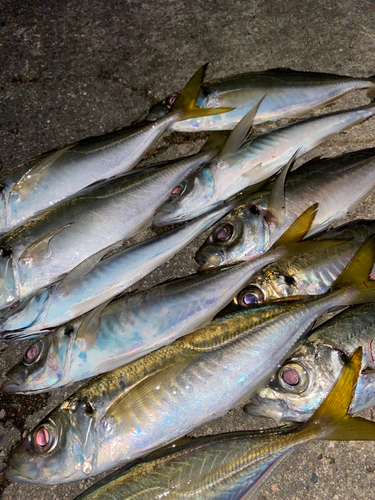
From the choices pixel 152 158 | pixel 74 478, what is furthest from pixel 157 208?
pixel 74 478

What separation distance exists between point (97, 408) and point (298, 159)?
1.90 metres

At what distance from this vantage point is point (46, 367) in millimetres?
1934

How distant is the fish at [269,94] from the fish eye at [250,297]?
41.3 inches

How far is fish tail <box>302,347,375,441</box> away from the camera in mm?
1823

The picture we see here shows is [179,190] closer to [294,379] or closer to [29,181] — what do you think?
[29,181]

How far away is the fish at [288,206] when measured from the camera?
83.9 inches

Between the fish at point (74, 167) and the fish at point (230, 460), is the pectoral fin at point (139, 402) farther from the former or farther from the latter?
the fish at point (74, 167)

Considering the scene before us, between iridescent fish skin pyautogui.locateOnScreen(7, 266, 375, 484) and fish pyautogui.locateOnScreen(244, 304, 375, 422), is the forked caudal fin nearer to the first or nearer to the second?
iridescent fish skin pyautogui.locateOnScreen(7, 266, 375, 484)

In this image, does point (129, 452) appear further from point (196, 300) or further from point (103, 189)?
point (103, 189)

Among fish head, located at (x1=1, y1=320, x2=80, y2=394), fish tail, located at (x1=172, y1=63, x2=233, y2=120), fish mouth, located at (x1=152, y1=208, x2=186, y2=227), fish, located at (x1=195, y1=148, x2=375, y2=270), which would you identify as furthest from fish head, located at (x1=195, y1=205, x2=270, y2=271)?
fish head, located at (x1=1, y1=320, x2=80, y2=394)

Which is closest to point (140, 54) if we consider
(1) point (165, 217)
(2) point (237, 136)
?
(2) point (237, 136)

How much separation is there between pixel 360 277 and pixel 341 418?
0.69 m

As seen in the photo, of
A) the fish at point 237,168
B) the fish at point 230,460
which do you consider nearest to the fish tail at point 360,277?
the fish at point 230,460

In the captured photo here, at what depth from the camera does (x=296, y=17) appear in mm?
2871
